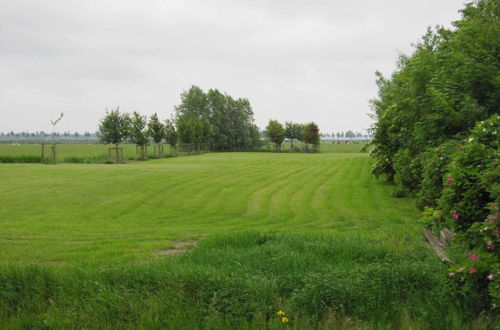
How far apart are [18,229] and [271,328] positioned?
764 cm

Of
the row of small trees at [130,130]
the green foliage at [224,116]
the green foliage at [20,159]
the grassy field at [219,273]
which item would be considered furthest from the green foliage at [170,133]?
the grassy field at [219,273]

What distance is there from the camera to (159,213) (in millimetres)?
11672

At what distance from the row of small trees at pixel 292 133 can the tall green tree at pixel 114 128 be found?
43248 millimetres

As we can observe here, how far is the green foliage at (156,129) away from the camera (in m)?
46.1

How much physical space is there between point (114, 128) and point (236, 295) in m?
37.7

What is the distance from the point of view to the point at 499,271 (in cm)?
367

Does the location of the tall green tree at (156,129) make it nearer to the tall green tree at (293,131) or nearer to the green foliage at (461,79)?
the green foliage at (461,79)

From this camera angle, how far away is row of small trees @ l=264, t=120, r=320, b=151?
76000 mm

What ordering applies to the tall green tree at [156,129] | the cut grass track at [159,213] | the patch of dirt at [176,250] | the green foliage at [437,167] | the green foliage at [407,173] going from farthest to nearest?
the tall green tree at [156,129]
the green foliage at [407,173]
the cut grass track at [159,213]
the patch of dirt at [176,250]
the green foliage at [437,167]

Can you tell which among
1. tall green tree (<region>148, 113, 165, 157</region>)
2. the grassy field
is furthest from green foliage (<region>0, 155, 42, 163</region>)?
the grassy field

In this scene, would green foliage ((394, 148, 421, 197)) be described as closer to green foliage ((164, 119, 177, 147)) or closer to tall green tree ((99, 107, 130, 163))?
tall green tree ((99, 107, 130, 163))

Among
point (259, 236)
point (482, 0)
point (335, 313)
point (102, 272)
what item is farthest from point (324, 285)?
point (482, 0)

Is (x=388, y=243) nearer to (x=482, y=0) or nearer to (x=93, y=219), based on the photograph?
(x=482, y=0)

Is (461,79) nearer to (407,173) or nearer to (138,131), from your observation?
(407,173)
